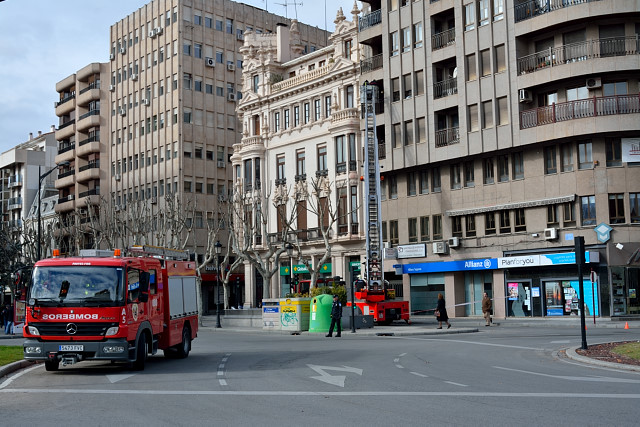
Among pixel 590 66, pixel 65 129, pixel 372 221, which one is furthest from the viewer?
pixel 65 129

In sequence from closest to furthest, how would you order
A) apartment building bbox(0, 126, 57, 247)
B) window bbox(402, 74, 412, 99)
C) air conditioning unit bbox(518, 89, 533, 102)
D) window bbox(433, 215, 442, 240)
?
air conditioning unit bbox(518, 89, 533, 102)
window bbox(433, 215, 442, 240)
window bbox(402, 74, 412, 99)
apartment building bbox(0, 126, 57, 247)

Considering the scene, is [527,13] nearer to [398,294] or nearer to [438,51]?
[438,51]

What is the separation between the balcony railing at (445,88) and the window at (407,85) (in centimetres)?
221

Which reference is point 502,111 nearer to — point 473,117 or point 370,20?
point 473,117

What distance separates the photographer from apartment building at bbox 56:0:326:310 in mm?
73562

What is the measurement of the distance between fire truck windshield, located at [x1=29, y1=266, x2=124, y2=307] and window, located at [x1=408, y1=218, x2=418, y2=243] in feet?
119

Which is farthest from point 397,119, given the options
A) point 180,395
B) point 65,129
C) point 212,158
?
point 65,129

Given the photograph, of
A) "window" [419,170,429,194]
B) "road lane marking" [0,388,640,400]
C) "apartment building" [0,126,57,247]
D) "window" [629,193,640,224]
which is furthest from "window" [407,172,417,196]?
"apartment building" [0,126,57,247]

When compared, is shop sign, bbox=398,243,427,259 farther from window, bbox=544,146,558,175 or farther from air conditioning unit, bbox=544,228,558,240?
window, bbox=544,146,558,175

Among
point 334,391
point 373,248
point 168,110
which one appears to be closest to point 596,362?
point 334,391

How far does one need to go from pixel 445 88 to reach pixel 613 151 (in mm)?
11544

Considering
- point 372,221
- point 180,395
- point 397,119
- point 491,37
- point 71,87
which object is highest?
point 71,87

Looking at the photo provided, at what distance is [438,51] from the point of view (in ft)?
162

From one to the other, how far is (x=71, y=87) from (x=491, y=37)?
5904 centimetres
